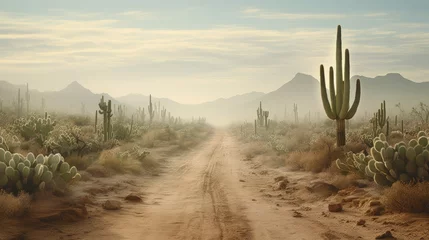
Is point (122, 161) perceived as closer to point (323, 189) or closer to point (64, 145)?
point (64, 145)

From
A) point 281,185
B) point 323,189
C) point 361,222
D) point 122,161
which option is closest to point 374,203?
point 361,222

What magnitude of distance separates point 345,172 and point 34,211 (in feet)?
31.9

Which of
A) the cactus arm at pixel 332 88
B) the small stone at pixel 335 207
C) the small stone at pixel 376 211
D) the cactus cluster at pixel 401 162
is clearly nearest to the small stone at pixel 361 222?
the small stone at pixel 376 211

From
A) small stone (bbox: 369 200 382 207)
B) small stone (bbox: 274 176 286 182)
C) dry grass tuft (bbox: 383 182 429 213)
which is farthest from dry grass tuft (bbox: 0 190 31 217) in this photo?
small stone (bbox: 274 176 286 182)

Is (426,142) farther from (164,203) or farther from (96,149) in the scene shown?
(96,149)

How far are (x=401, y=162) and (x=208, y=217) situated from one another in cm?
490

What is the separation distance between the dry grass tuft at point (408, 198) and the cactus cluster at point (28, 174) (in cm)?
789

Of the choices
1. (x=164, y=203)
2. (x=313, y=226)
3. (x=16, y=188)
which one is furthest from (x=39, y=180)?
(x=313, y=226)

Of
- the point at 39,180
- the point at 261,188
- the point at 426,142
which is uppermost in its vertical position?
the point at 426,142

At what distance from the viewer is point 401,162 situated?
36.0 ft

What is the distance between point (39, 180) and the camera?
10609 mm

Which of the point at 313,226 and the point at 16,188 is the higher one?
the point at 16,188

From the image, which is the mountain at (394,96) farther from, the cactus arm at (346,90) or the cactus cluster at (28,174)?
→ the cactus cluster at (28,174)

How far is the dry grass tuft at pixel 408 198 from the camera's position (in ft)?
30.0
